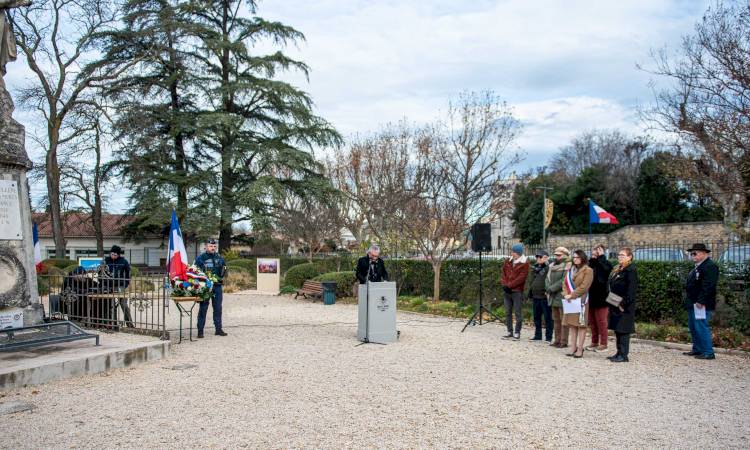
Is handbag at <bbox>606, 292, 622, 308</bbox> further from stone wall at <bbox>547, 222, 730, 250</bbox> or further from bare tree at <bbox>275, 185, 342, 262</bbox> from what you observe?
bare tree at <bbox>275, 185, 342, 262</bbox>

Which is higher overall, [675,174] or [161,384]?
[675,174]

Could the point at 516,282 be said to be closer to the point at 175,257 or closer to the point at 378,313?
the point at 378,313

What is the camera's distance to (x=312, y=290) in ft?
70.4

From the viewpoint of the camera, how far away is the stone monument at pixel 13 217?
8.91 meters

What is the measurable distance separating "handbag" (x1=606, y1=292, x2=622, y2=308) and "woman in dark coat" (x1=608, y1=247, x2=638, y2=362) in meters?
0.04

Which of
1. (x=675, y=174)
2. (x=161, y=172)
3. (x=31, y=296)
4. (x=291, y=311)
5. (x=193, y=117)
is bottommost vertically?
(x=291, y=311)

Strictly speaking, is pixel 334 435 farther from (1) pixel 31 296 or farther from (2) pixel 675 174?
(2) pixel 675 174

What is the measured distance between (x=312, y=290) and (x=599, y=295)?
12.8 m

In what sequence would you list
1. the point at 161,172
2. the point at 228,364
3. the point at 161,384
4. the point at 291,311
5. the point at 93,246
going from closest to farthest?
the point at 161,384
the point at 228,364
the point at 291,311
the point at 161,172
the point at 93,246

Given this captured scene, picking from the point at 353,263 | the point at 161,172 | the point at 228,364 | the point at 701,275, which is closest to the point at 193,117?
the point at 161,172

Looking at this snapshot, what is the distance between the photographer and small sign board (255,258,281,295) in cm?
2481

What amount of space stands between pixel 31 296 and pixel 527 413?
7485mm

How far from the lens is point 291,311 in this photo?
17.7 m

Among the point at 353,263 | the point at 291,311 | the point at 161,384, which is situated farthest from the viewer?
the point at 353,263
